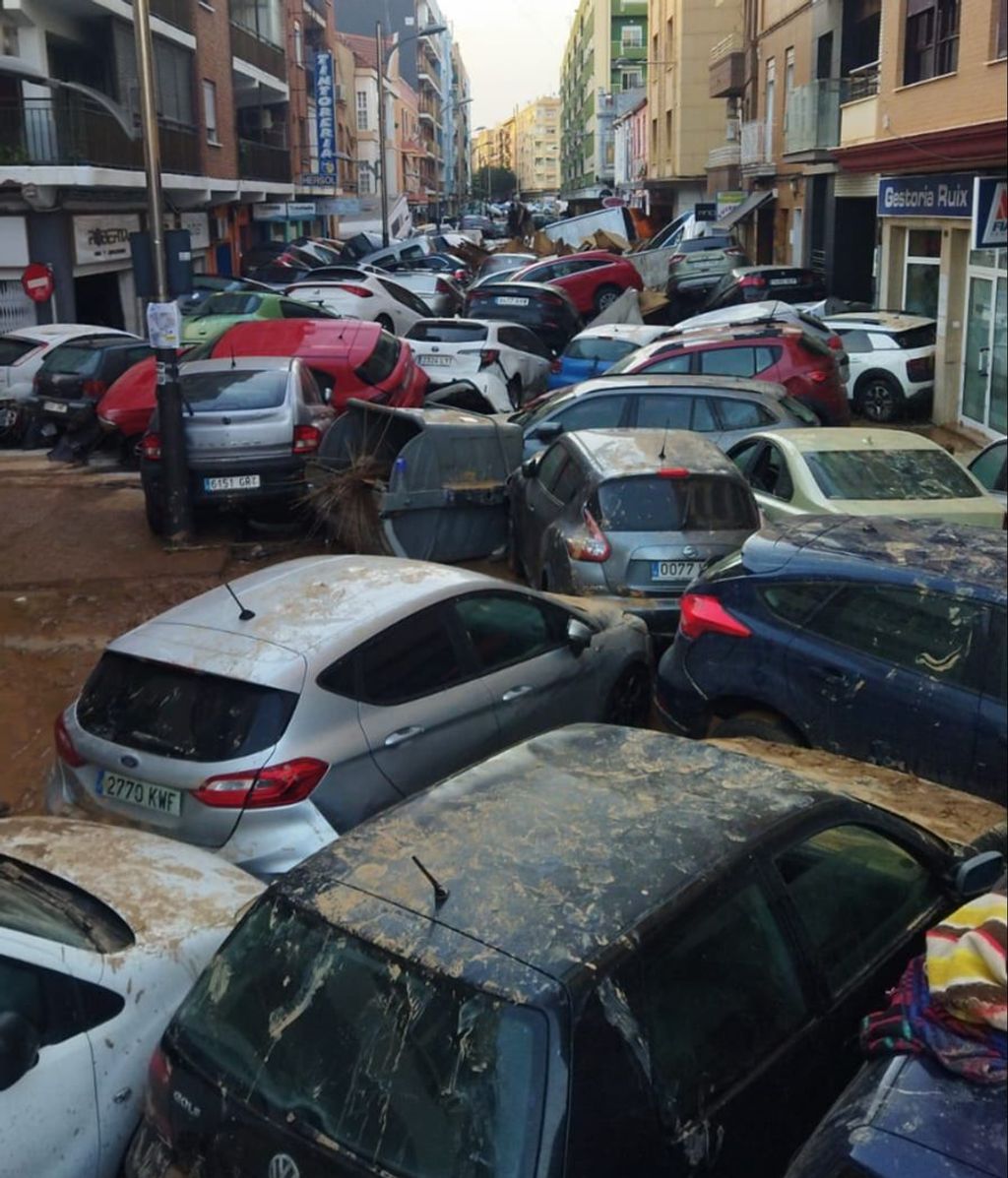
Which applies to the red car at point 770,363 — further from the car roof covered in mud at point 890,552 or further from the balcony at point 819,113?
the balcony at point 819,113

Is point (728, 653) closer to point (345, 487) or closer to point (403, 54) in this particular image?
point (345, 487)

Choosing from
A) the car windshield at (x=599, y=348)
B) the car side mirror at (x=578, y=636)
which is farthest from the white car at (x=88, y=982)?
the car windshield at (x=599, y=348)

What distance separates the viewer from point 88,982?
4113 mm

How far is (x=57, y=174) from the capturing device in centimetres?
2245

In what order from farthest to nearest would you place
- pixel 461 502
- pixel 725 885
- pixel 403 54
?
pixel 403 54, pixel 461 502, pixel 725 885

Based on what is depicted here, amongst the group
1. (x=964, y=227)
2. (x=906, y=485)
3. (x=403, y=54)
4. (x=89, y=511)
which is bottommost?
(x=89, y=511)

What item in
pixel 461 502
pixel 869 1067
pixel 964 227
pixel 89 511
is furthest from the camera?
pixel 964 227

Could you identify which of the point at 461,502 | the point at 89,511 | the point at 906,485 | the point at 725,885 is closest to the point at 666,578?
the point at 906,485

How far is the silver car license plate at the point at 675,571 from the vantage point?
898 centimetres

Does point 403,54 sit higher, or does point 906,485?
point 403,54

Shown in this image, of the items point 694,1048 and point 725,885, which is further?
point 725,885

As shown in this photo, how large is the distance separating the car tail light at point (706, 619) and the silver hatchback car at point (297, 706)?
0.82 meters

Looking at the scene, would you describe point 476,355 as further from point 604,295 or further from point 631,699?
point 631,699

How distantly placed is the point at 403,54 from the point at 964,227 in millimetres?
88165
